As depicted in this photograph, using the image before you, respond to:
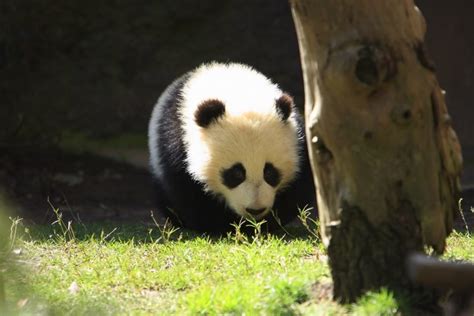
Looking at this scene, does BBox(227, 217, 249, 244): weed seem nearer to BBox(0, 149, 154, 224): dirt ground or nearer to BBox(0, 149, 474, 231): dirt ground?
BBox(0, 149, 474, 231): dirt ground

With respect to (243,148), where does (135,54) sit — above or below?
above

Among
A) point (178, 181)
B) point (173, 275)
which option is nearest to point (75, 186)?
point (178, 181)

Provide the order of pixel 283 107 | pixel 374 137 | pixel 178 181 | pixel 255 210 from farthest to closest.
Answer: pixel 178 181
pixel 283 107
pixel 255 210
pixel 374 137

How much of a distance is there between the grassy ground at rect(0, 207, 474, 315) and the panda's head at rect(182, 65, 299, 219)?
382 mm

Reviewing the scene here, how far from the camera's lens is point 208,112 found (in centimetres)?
680

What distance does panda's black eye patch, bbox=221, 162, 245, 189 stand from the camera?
683 cm

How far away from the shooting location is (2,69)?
9.93 meters

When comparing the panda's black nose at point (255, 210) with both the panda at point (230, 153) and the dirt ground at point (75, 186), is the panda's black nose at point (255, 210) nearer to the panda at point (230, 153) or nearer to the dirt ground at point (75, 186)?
the panda at point (230, 153)

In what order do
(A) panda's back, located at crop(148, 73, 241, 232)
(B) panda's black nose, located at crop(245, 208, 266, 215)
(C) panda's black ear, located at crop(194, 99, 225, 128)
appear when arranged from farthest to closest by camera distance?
(A) panda's back, located at crop(148, 73, 241, 232)
(C) panda's black ear, located at crop(194, 99, 225, 128)
(B) panda's black nose, located at crop(245, 208, 266, 215)

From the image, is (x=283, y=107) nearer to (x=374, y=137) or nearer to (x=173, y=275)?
(x=173, y=275)

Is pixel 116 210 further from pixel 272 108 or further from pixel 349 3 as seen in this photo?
pixel 349 3

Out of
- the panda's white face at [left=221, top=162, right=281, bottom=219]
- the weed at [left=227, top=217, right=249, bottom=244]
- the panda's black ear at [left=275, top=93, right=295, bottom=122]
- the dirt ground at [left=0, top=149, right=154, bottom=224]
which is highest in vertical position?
the panda's black ear at [left=275, top=93, right=295, bottom=122]

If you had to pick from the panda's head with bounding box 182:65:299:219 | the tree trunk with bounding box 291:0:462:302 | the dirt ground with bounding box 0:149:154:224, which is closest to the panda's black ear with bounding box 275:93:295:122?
the panda's head with bounding box 182:65:299:219

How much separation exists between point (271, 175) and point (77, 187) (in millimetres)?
3444
